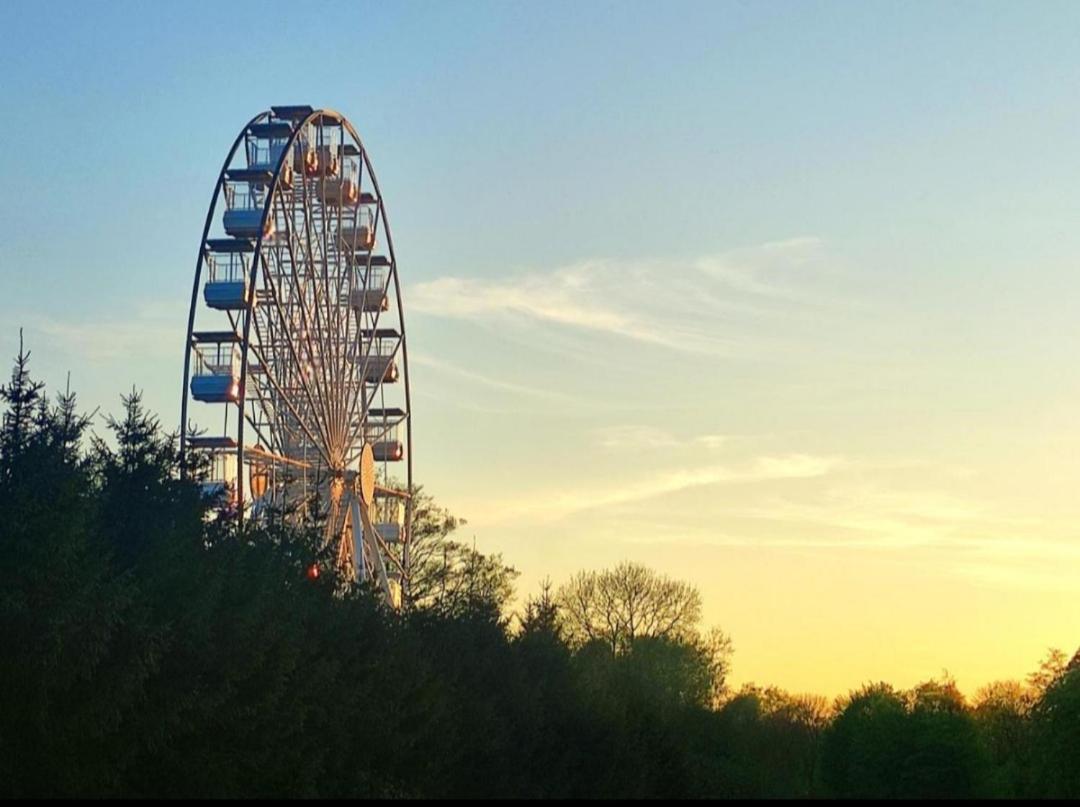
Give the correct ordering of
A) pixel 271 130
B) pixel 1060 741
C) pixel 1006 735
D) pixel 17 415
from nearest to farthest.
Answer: pixel 17 415 → pixel 271 130 → pixel 1060 741 → pixel 1006 735

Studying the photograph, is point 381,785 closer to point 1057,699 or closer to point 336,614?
point 336,614

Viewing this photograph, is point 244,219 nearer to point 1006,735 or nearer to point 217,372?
point 217,372

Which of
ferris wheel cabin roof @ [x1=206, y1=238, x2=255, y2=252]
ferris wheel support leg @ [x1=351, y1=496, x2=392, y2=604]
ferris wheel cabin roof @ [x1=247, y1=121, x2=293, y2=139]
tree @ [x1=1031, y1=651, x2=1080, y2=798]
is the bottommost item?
tree @ [x1=1031, y1=651, x2=1080, y2=798]

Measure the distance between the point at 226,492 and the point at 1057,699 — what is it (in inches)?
1333

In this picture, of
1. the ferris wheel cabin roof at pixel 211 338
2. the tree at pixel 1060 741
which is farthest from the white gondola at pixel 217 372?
the tree at pixel 1060 741

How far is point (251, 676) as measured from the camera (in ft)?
110

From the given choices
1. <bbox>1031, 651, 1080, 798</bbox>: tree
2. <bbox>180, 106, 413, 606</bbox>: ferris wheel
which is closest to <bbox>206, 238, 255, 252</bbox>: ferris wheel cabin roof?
<bbox>180, 106, 413, 606</bbox>: ferris wheel

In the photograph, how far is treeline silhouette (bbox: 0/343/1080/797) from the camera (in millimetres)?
26750

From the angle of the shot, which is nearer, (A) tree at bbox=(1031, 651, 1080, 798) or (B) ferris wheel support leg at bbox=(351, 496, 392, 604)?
(B) ferris wheel support leg at bbox=(351, 496, 392, 604)

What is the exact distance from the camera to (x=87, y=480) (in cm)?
3027

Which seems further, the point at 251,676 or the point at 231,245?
the point at 231,245

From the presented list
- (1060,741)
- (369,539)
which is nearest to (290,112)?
(369,539)

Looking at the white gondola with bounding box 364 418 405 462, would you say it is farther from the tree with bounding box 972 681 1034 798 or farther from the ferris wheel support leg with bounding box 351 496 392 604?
the tree with bounding box 972 681 1034 798

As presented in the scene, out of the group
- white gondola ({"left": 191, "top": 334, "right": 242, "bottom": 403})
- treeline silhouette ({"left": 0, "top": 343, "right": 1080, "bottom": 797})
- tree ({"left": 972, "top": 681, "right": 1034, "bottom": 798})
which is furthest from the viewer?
tree ({"left": 972, "top": 681, "right": 1034, "bottom": 798})
